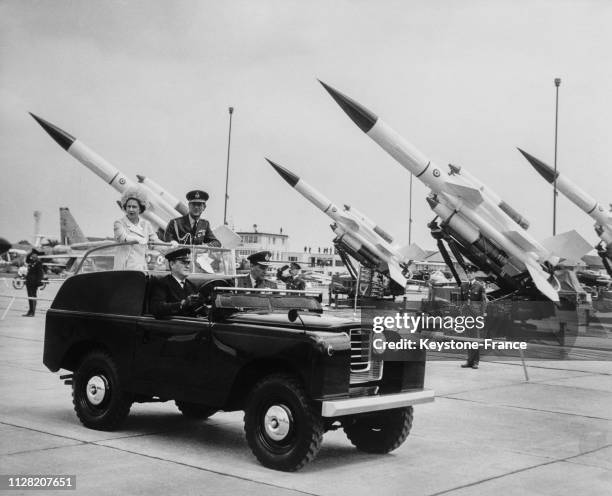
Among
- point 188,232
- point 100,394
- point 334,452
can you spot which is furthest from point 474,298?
point 100,394

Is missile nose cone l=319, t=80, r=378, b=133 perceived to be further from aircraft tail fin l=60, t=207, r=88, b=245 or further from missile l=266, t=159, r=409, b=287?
aircraft tail fin l=60, t=207, r=88, b=245

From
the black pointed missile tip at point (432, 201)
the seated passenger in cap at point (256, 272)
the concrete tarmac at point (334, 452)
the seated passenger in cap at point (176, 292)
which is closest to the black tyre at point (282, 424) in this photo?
the concrete tarmac at point (334, 452)

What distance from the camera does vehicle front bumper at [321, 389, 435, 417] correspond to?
571 centimetres

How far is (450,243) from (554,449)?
19.0m

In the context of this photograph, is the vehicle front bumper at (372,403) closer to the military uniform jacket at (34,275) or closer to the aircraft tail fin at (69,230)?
the military uniform jacket at (34,275)

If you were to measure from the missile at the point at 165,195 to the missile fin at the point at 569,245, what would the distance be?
14.1 metres

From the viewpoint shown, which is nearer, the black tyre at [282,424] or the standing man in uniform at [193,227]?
the black tyre at [282,424]

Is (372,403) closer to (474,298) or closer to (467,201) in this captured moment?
(474,298)

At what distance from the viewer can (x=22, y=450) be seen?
6.29 meters

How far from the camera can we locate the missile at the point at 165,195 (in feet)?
104

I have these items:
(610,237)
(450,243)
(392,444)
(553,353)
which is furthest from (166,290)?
(610,237)

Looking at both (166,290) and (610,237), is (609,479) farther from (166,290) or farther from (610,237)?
(610,237)

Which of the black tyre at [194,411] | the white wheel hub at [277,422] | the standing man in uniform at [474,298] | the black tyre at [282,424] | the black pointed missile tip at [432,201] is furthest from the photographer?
the black pointed missile tip at [432,201]

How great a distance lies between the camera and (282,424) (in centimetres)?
602
